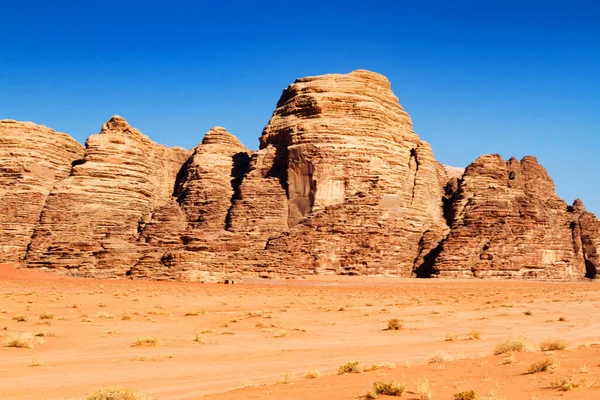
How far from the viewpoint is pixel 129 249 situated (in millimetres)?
63938

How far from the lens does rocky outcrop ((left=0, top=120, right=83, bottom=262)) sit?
75188 millimetres

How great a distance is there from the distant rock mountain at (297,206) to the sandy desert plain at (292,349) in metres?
28.1

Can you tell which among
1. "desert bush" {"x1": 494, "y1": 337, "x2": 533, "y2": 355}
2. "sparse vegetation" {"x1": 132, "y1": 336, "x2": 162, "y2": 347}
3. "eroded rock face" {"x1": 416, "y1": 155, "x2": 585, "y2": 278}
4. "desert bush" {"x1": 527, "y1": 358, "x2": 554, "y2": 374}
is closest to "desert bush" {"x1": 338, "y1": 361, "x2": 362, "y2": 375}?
"desert bush" {"x1": 527, "y1": 358, "x2": 554, "y2": 374}

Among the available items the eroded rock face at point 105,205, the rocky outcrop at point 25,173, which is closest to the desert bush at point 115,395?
the eroded rock face at point 105,205

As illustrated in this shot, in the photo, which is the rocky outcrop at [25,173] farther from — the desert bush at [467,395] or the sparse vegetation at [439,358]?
the desert bush at [467,395]

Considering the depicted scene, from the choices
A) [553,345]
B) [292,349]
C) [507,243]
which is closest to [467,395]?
[553,345]

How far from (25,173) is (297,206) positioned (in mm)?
36069

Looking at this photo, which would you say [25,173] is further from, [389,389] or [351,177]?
[389,389]

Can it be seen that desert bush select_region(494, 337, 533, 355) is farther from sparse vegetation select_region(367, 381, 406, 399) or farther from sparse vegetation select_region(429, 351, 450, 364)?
sparse vegetation select_region(367, 381, 406, 399)

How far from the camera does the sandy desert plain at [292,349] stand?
442 inches

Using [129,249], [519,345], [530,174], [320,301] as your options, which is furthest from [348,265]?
[519,345]

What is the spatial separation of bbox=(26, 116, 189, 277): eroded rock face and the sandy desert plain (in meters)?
28.9

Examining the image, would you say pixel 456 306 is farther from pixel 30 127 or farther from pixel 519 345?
pixel 30 127

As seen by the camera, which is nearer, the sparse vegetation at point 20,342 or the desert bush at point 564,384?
the desert bush at point 564,384
